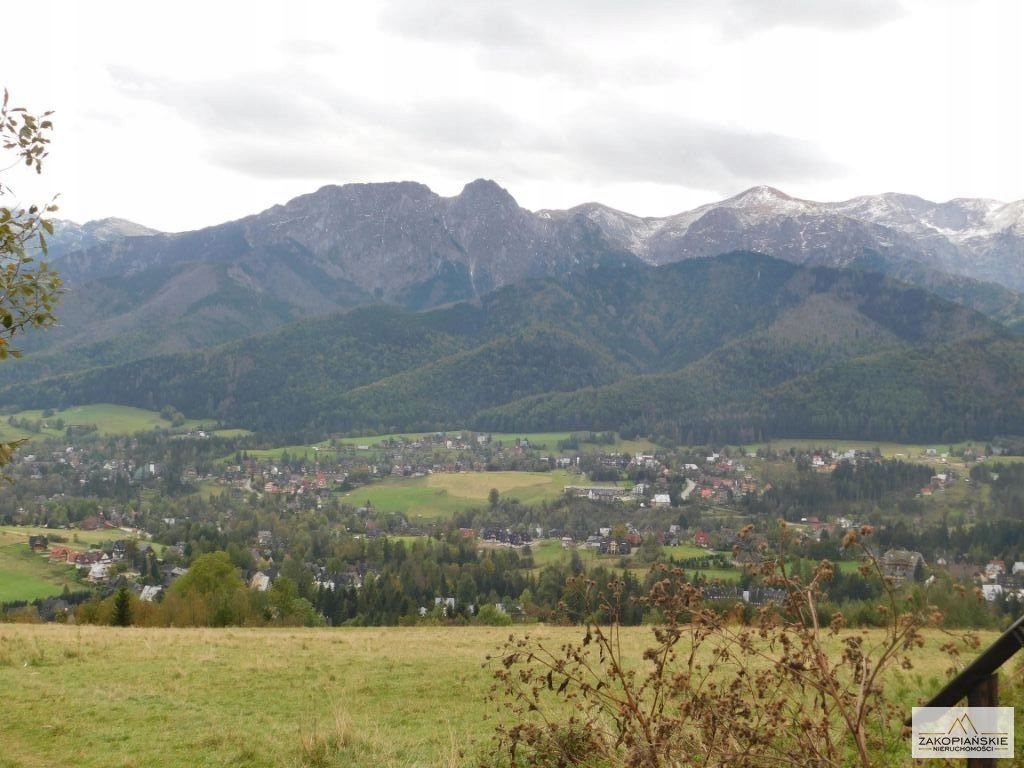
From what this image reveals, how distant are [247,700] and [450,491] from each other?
Result: 11079 cm

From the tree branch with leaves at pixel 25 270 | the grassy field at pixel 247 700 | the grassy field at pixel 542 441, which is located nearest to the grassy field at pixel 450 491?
the grassy field at pixel 542 441

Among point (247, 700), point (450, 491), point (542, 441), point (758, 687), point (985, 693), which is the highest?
point (985, 693)

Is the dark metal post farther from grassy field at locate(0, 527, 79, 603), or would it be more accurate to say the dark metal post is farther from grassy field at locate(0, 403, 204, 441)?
grassy field at locate(0, 403, 204, 441)

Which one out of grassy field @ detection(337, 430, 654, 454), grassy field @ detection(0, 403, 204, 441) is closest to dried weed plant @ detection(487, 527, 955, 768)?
grassy field @ detection(337, 430, 654, 454)

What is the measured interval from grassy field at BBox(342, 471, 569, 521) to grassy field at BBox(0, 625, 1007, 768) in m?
90.0

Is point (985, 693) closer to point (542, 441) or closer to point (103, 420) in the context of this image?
point (542, 441)

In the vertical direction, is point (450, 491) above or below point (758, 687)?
below

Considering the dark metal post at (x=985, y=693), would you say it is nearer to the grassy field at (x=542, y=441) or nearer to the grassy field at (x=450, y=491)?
the grassy field at (x=450, y=491)

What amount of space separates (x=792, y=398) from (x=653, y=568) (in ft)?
630

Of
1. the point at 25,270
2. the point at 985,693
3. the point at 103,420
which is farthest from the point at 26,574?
the point at 103,420

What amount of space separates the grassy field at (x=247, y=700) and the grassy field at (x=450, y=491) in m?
90.0

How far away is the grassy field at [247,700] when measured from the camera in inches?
388

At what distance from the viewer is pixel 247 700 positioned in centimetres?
1359

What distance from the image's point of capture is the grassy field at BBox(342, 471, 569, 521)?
374 ft
